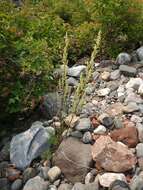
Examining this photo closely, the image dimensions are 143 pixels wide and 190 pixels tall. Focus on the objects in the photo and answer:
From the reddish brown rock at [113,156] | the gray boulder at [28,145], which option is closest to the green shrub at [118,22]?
the gray boulder at [28,145]

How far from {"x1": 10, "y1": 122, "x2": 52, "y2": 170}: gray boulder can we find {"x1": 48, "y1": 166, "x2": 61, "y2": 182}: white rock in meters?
0.29

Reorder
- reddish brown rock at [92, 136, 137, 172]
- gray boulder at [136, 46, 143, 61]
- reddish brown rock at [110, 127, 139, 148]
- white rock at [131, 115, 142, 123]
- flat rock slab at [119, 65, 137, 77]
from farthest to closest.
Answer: gray boulder at [136, 46, 143, 61]
flat rock slab at [119, 65, 137, 77]
white rock at [131, 115, 142, 123]
reddish brown rock at [110, 127, 139, 148]
reddish brown rock at [92, 136, 137, 172]

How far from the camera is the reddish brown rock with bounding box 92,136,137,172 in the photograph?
14.3ft

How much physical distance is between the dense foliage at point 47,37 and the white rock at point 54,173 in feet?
2.72

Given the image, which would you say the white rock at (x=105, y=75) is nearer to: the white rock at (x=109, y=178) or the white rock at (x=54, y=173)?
the white rock at (x=54, y=173)

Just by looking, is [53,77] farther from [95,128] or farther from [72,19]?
[72,19]

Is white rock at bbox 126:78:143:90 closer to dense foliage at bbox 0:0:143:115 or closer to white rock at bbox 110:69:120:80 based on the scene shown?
white rock at bbox 110:69:120:80

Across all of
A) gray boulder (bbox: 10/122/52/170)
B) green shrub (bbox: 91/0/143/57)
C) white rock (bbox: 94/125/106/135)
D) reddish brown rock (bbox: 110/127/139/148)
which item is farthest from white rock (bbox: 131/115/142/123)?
green shrub (bbox: 91/0/143/57)

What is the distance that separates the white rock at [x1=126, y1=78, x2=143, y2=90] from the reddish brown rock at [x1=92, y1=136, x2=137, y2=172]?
3.70ft

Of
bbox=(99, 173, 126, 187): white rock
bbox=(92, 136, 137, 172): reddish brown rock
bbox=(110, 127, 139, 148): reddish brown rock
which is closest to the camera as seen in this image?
bbox=(99, 173, 126, 187): white rock

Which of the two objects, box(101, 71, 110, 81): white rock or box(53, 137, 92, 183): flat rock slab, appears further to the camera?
box(101, 71, 110, 81): white rock

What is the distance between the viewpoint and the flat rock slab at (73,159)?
176 inches

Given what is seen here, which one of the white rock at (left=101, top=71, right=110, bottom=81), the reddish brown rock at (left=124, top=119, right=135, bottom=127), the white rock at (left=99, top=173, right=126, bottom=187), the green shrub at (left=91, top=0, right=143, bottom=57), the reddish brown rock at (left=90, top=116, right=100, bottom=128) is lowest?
the white rock at (left=99, top=173, right=126, bottom=187)

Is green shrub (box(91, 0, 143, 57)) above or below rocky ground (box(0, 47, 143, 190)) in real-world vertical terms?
above
